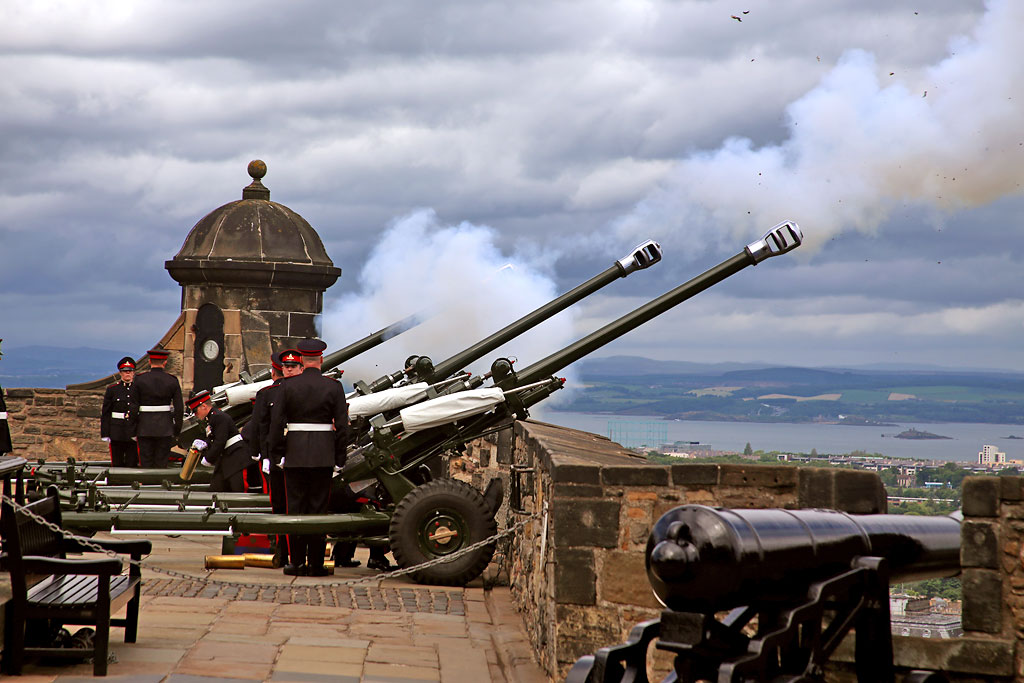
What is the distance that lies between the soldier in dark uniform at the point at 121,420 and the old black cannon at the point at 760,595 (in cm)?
1140

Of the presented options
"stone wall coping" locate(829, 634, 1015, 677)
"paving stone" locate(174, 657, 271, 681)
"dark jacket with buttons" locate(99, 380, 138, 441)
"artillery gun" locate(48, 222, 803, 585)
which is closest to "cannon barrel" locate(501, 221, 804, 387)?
"artillery gun" locate(48, 222, 803, 585)

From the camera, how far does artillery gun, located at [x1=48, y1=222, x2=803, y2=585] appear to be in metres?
8.82

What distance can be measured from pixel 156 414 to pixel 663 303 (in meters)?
6.39

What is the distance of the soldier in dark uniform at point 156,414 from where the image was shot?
14.0 metres

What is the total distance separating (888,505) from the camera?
5121 millimetres

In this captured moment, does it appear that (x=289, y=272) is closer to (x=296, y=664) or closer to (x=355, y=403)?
(x=355, y=403)

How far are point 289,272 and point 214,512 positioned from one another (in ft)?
25.1

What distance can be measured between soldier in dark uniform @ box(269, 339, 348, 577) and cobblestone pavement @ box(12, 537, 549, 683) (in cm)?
24

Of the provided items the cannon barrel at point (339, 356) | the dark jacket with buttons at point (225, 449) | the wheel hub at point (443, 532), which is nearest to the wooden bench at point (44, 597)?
the wheel hub at point (443, 532)

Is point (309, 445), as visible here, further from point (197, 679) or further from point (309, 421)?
point (197, 679)

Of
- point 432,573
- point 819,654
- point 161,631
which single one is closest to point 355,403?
point 432,573

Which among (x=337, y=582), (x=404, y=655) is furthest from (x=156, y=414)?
(x=404, y=655)

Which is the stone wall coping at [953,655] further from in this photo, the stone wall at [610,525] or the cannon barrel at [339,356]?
the cannon barrel at [339,356]

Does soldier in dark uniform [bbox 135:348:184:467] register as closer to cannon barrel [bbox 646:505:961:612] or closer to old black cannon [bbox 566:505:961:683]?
old black cannon [bbox 566:505:961:683]
